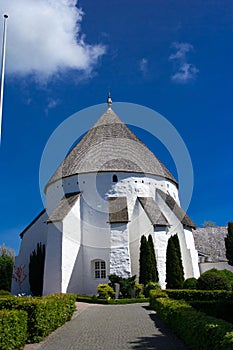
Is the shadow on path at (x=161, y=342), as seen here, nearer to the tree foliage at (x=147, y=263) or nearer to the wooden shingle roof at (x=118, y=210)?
the tree foliage at (x=147, y=263)

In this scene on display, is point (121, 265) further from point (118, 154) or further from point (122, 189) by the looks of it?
point (118, 154)

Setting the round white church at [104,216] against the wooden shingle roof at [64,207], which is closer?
the round white church at [104,216]

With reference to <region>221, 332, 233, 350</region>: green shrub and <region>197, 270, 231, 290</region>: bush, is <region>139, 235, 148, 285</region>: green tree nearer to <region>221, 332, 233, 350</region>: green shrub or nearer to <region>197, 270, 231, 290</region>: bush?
<region>197, 270, 231, 290</region>: bush

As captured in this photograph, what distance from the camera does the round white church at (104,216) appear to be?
23.7m

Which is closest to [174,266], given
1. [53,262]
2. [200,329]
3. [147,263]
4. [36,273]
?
[147,263]

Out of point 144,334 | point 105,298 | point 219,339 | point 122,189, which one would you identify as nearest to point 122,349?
Result: point 144,334

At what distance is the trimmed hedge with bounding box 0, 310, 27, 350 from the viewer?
23.2 feet

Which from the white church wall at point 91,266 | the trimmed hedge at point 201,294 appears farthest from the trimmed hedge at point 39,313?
the white church wall at point 91,266

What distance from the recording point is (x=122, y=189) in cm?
2673

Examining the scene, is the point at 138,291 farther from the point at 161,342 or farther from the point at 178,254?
the point at 161,342

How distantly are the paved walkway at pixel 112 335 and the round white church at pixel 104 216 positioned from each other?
1003 centimetres

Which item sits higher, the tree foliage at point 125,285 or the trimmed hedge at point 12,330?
the tree foliage at point 125,285

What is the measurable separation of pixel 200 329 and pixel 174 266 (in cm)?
1748

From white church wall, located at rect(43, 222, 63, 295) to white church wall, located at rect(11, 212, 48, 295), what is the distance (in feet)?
17.3
